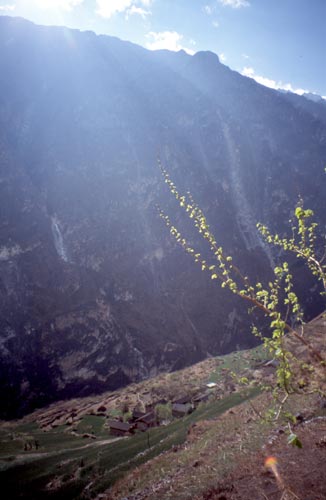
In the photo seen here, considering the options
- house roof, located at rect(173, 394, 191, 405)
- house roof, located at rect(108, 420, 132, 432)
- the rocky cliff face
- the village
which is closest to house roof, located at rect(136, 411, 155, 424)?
the village

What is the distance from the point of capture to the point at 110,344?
79062mm

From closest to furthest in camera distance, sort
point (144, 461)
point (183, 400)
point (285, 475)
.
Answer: point (285, 475)
point (144, 461)
point (183, 400)

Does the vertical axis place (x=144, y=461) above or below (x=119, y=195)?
below

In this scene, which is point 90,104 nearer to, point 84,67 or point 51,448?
point 84,67

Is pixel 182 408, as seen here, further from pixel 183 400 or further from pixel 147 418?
pixel 147 418

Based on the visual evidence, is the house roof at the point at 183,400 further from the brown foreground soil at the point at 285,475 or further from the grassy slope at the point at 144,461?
the brown foreground soil at the point at 285,475

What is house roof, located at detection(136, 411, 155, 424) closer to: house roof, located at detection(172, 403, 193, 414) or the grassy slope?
A: house roof, located at detection(172, 403, 193, 414)

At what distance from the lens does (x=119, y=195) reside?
9656 centimetres

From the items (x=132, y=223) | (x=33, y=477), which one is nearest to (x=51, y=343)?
(x=132, y=223)

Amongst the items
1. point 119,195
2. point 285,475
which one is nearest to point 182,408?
point 285,475

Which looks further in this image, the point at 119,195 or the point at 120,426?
the point at 119,195

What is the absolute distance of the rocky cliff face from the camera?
77.9 metres

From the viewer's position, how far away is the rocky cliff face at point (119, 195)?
7788 centimetres

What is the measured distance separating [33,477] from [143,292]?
63499mm
